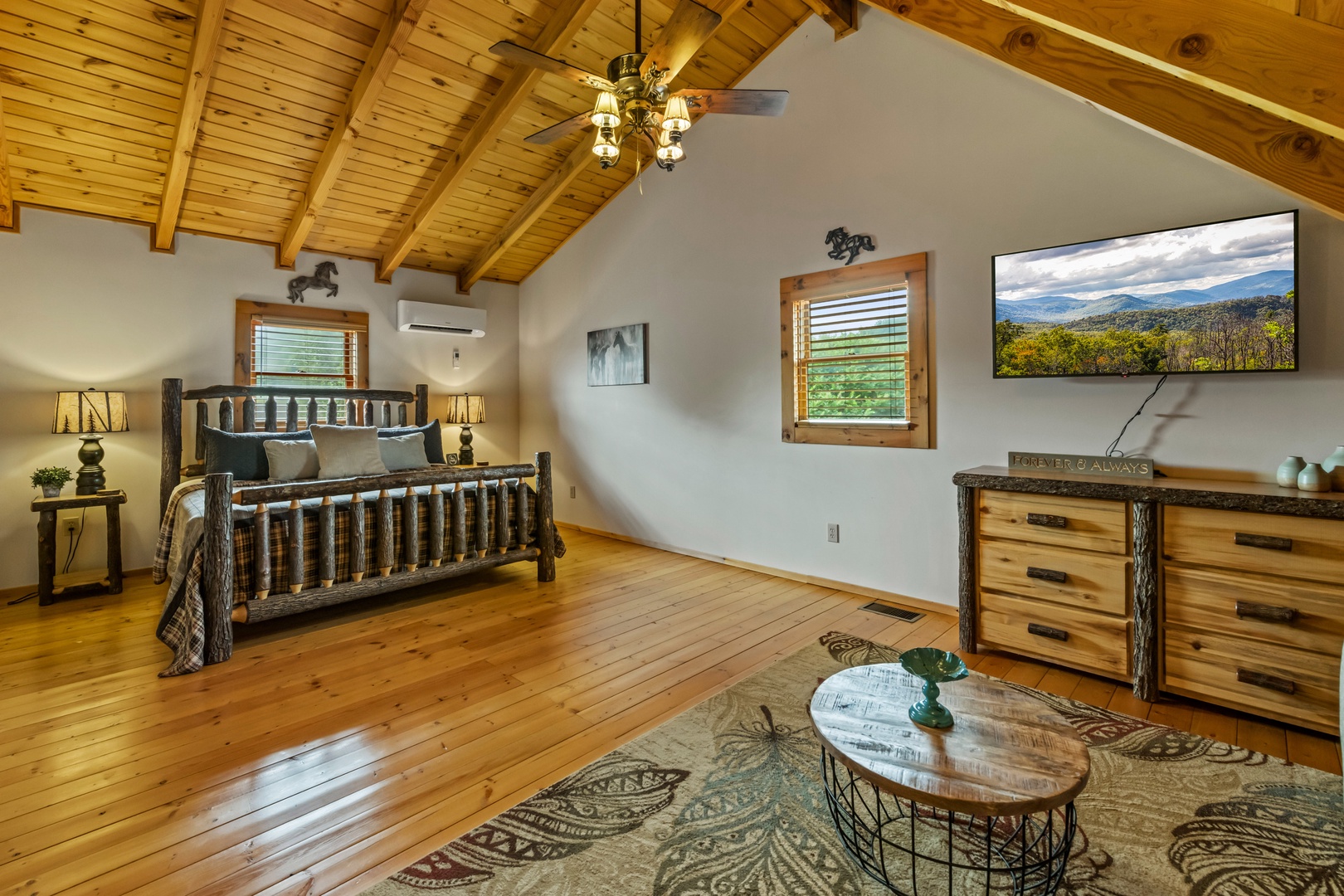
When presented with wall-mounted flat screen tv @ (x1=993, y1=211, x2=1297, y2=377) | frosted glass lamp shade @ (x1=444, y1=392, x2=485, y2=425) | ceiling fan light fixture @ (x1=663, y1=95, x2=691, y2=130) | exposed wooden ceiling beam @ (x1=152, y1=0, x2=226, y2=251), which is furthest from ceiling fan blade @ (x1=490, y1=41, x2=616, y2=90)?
frosted glass lamp shade @ (x1=444, y1=392, x2=485, y2=425)

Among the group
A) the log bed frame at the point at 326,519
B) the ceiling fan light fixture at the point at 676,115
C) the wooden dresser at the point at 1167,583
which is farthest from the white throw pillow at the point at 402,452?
the wooden dresser at the point at 1167,583

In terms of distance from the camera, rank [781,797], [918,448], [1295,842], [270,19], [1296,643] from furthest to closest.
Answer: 1. [918,448]
2. [270,19]
3. [1296,643]
4. [781,797]
5. [1295,842]

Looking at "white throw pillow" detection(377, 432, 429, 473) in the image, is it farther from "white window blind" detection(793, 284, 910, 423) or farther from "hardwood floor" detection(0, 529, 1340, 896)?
"white window blind" detection(793, 284, 910, 423)

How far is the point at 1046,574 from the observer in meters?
2.73

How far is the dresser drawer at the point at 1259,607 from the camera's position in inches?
83.6

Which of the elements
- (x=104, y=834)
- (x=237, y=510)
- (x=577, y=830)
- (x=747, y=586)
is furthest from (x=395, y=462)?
(x=577, y=830)

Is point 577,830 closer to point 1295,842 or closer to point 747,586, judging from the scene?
point 1295,842

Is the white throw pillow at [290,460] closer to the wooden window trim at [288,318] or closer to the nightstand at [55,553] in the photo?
the nightstand at [55,553]

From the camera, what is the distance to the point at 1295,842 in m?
1.67

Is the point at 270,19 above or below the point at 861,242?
above

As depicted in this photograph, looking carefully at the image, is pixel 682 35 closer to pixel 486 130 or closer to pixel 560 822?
pixel 486 130

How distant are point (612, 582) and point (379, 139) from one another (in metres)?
3.41

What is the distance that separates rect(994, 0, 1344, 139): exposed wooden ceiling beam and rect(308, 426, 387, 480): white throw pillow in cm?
432

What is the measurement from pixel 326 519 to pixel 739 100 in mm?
2878
